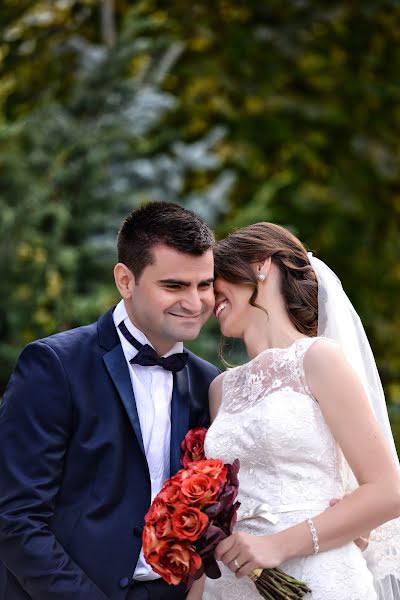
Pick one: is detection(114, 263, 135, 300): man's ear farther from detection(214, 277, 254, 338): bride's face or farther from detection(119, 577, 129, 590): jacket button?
detection(119, 577, 129, 590): jacket button

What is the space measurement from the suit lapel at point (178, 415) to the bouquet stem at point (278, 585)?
1.75ft

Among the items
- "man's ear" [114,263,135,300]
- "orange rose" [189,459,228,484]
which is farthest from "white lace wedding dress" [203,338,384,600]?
"man's ear" [114,263,135,300]

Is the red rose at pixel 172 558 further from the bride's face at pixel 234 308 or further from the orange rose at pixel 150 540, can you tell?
the bride's face at pixel 234 308

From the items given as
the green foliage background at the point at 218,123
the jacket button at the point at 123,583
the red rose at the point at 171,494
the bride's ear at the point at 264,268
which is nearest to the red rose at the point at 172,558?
the red rose at the point at 171,494

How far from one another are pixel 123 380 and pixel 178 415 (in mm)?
258

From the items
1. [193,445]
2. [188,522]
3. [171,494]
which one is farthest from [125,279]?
[188,522]

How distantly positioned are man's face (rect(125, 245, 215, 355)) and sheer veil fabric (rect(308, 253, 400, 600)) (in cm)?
43

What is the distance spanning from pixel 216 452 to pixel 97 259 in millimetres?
3564

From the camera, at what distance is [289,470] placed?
3227mm

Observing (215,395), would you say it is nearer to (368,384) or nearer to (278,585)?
(368,384)

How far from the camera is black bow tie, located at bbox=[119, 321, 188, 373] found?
348cm

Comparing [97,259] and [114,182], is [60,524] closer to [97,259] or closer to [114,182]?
[97,259]

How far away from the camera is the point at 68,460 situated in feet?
10.9

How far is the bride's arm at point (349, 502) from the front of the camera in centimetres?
307
